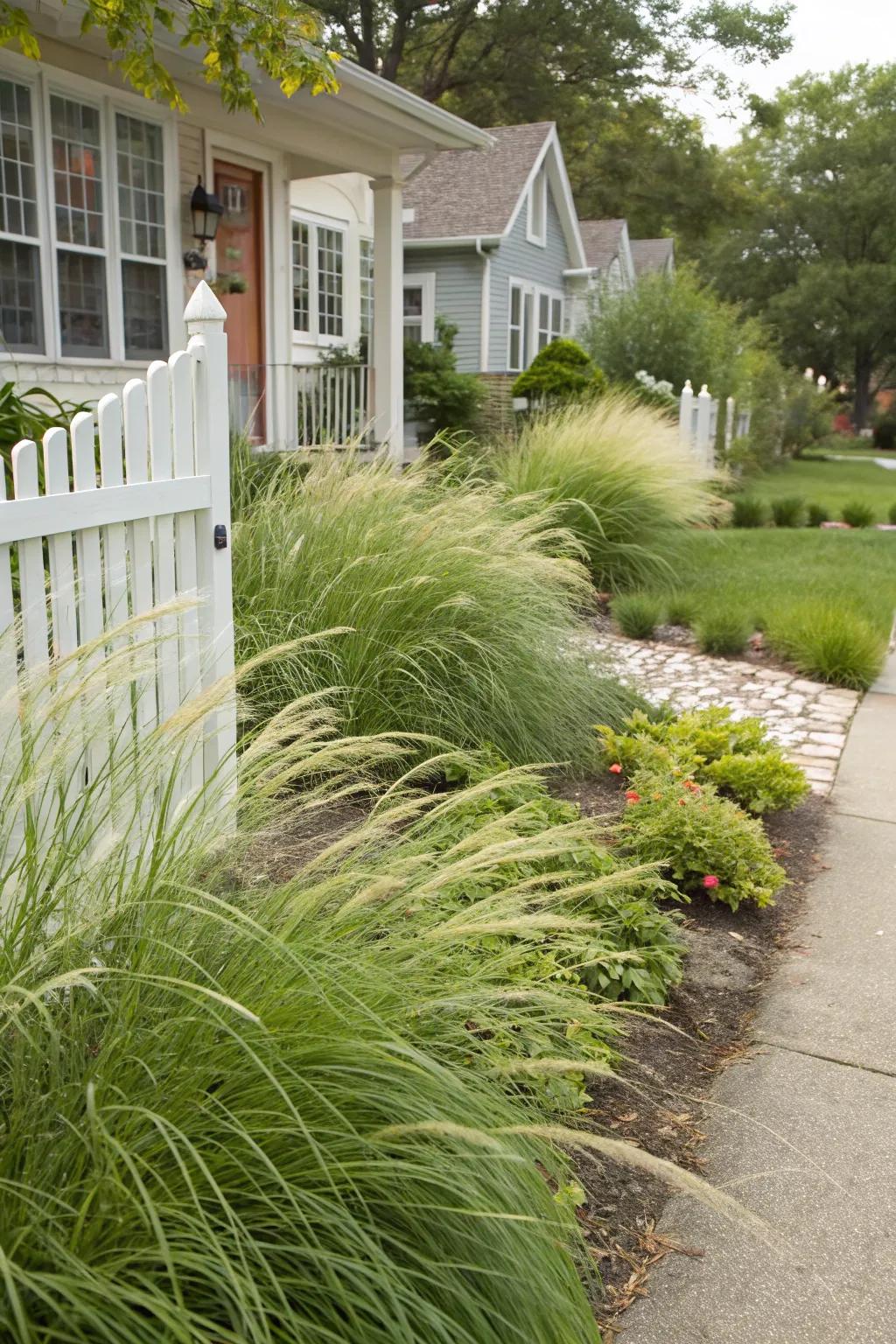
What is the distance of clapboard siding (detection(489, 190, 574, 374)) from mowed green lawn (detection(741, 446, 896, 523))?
5.79m

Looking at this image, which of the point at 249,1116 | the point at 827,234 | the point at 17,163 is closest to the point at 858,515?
the point at 17,163

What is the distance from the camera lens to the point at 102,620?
2.83 meters

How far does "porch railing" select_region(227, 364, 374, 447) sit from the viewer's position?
419 inches

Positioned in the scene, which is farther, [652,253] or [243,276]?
[652,253]

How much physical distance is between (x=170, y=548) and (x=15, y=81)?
20.3 feet

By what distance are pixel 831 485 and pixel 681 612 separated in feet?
49.9

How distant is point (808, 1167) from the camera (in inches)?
98.0

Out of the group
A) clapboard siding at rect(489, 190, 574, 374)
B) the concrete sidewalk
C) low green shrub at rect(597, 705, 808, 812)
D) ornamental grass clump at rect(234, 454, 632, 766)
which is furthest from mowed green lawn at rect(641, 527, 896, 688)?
clapboard siding at rect(489, 190, 574, 374)

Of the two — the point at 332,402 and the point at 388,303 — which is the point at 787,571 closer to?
the point at 388,303

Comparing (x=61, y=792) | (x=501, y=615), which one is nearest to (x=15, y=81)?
(x=501, y=615)

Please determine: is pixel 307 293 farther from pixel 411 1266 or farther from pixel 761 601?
pixel 411 1266

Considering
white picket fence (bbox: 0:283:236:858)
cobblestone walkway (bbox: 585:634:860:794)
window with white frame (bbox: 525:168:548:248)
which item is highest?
window with white frame (bbox: 525:168:548:248)

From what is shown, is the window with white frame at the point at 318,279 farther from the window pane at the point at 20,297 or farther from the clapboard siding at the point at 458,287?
the clapboard siding at the point at 458,287

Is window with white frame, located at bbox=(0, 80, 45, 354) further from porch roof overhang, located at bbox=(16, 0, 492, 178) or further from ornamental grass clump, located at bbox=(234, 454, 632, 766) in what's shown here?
ornamental grass clump, located at bbox=(234, 454, 632, 766)
